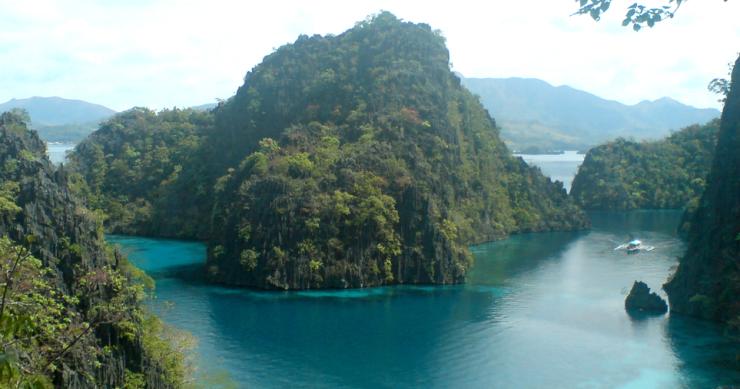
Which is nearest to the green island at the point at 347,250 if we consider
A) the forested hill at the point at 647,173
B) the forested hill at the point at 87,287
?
the forested hill at the point at 87,287

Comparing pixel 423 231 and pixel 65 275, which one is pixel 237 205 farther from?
pixel 65 275

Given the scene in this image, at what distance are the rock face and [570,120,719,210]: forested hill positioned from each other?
59.4m

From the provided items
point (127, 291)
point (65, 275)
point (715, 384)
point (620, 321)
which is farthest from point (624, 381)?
point (65, 275)

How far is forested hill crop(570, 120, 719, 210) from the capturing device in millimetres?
97062

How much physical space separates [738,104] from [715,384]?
1921cm

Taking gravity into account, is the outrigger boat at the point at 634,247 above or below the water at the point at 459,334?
above

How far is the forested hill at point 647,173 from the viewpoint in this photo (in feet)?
318

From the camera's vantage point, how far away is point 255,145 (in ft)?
218

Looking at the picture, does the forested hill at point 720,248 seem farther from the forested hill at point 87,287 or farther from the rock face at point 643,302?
the forested hill at point 87,287

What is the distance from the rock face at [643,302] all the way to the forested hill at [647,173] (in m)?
59.4

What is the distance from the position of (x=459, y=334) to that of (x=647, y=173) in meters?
73.5

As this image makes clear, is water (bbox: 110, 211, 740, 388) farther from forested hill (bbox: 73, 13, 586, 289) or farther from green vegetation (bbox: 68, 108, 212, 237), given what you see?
green vegetation (bbox: 68, 108, 212, 237)

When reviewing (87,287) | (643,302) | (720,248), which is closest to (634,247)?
(643,302)

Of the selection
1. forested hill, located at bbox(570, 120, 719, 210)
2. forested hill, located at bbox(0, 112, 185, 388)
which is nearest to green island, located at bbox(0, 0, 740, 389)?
forested hill, located at bbox(0, 112, 185, 388)
